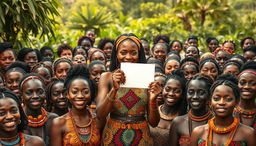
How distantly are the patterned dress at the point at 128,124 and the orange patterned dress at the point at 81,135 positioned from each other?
196mm

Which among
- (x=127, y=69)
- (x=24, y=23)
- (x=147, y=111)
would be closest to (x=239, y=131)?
(x=147, y=111)

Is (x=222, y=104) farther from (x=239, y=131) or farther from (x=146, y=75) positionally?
(x=146, y=75)

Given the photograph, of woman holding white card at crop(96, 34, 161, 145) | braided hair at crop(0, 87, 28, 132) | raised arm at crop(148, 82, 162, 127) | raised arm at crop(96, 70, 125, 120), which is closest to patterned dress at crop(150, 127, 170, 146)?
woman holding white card at crop(96, 34, 161, 145)

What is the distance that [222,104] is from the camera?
3748 millimetres

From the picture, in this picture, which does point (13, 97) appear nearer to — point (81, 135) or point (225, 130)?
point (81, 135)

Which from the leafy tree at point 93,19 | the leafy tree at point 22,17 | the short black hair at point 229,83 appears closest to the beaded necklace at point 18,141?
the short black hair at point 229,83

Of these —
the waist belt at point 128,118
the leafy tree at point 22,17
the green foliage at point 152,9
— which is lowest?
the waist belt at point 128,118

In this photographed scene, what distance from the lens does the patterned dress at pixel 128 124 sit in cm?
387

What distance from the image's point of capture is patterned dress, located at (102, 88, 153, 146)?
3869 millimetres

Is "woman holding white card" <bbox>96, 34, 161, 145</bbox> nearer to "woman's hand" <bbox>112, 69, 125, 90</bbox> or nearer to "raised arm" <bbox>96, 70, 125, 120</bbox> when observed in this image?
"raised arm" <bbox>96, 70, 125, 120</bbox>

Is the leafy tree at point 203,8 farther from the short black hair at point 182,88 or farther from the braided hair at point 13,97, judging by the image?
the braided hair at point 13,97

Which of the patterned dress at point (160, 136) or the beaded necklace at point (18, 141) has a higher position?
the beaded necklace at point (18, 141)

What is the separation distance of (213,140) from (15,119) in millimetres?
2076

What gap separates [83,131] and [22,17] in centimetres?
440
